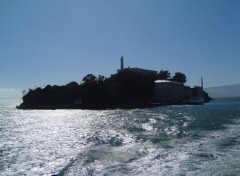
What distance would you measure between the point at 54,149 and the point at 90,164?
630 cm

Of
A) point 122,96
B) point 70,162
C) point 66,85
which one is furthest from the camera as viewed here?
point 66,85

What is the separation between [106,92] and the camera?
105250 mm

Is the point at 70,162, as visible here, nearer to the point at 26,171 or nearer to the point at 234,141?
the point at 26,171

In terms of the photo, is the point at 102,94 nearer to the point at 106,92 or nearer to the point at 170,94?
the point at 106,92

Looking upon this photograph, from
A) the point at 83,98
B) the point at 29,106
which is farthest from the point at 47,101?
the point at 83,98

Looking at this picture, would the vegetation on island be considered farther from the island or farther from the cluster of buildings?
the cluster of buildings

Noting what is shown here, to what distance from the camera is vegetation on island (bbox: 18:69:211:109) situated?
103375 millimetres

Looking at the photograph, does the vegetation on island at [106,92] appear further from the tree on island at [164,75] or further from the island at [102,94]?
the tree on island at [164,75]

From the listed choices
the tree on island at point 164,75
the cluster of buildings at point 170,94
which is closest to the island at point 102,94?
the cluster of buildings at point 170,94

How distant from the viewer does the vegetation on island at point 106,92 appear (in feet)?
339

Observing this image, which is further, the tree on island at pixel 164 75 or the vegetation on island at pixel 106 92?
the tree on island at pixel 164 75

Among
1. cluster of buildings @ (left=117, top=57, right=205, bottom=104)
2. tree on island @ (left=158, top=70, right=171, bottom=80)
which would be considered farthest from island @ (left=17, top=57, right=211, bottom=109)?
tree on island @ (left=158, top=70, right=171, bottom=80)

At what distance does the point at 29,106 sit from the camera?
117562 mm

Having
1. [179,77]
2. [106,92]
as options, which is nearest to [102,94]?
[106,92]
